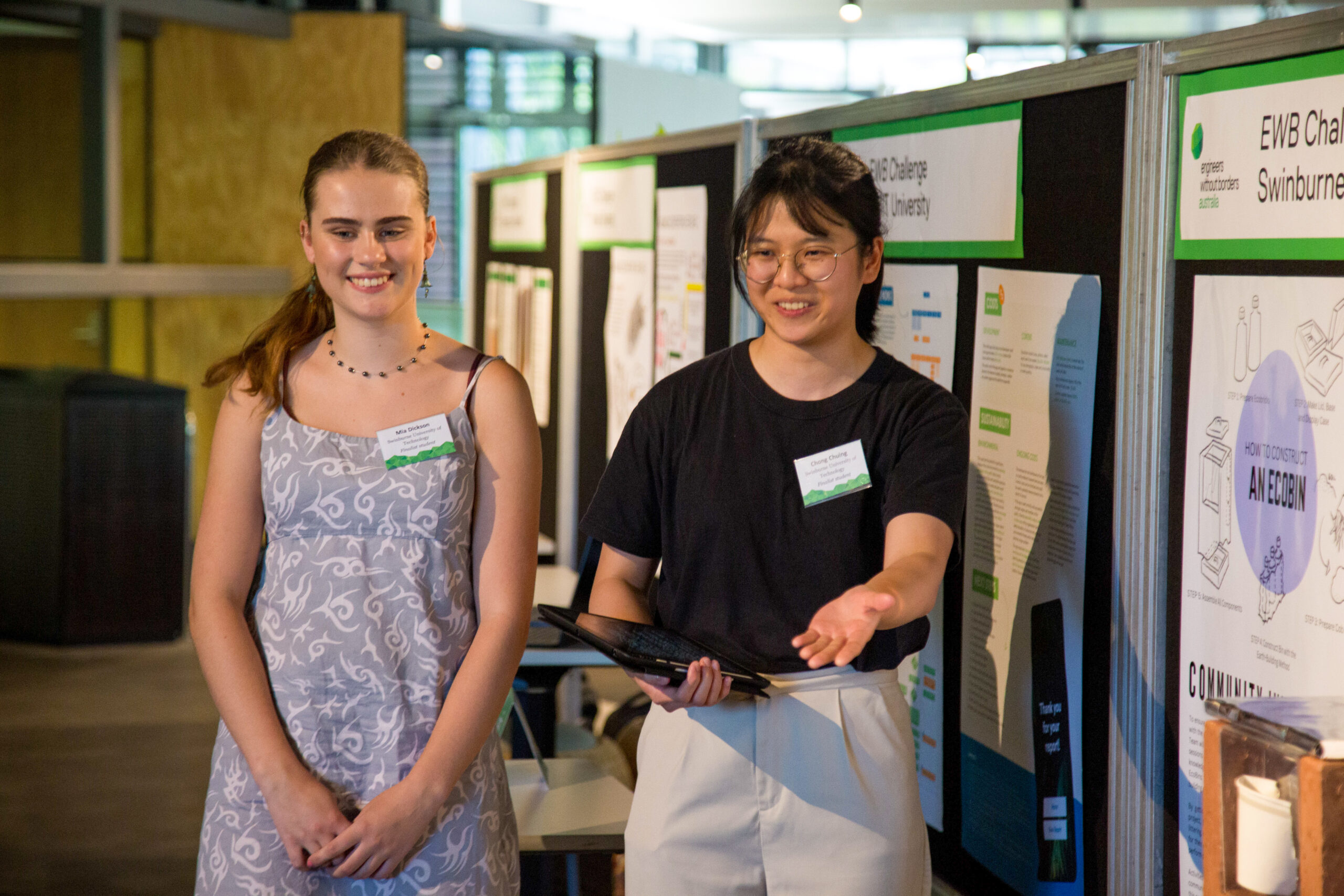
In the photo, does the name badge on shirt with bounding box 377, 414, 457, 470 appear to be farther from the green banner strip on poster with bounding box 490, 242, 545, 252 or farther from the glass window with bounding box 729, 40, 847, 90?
the glass window with bounding box 729, 40, 847, 90

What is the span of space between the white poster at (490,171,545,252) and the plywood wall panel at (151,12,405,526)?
283 centimetres

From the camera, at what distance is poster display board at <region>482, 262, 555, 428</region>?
4.25 metres

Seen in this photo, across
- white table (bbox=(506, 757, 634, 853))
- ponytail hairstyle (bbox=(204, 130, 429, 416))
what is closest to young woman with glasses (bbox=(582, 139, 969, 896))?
ponytail hairstyle (bbox=(204, 130, 429, 416))

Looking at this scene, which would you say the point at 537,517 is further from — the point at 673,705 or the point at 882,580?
the point at 882,580

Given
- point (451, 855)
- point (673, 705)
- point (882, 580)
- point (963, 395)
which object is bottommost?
point (451, 855)

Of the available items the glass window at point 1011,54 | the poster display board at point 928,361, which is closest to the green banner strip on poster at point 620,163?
the poster display board at point 928,361

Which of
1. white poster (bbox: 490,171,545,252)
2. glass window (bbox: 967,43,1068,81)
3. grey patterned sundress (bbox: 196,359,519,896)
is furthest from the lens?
glass window (bbox: 967,43,1068,81)

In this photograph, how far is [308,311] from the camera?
1.74 metres

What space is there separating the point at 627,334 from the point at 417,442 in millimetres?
1935

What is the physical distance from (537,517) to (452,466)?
0.13 meters

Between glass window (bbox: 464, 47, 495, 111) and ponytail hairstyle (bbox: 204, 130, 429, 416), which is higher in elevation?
glass window (bbox: 464, 47, 495, 111)

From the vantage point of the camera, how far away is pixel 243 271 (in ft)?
24.1

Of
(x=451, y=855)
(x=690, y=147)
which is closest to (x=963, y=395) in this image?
(x=451, y=855)

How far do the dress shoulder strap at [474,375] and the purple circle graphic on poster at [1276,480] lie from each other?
34.7 inches
